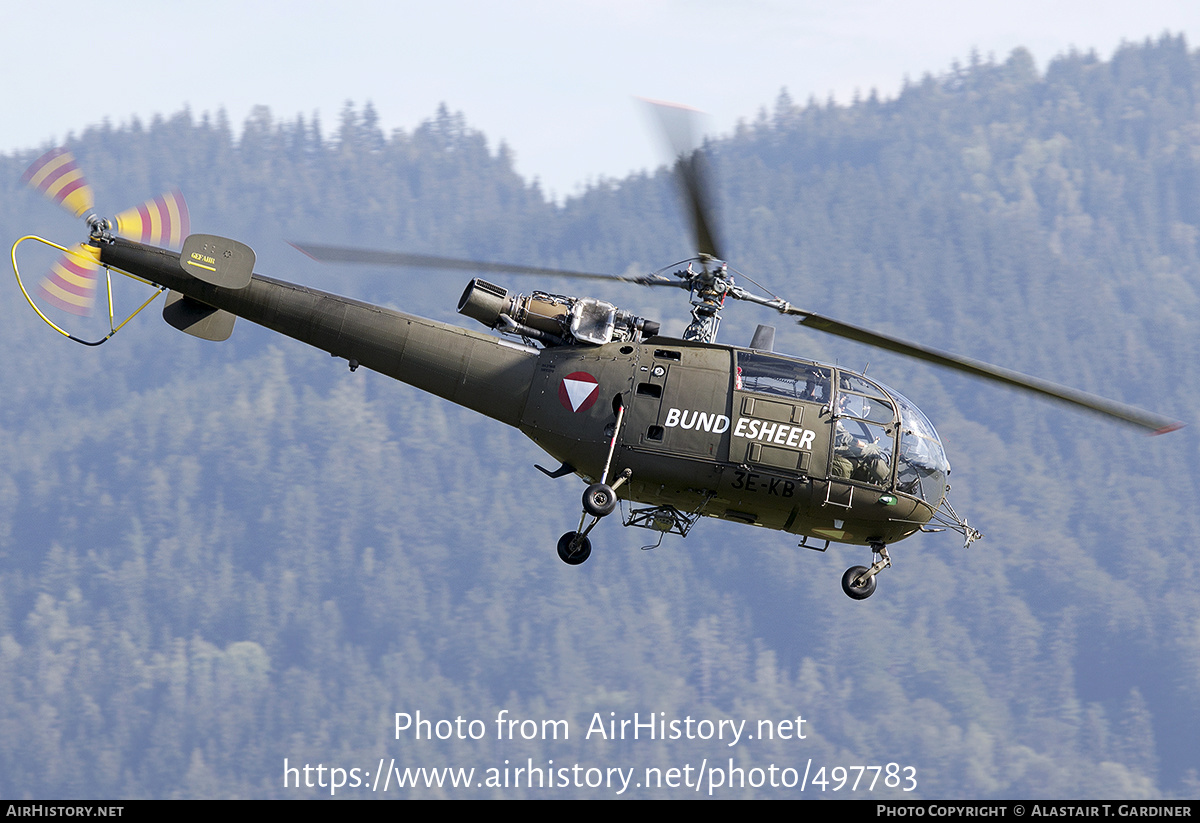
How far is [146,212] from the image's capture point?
79.4ft

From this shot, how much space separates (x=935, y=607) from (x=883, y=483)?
15187 centimetres

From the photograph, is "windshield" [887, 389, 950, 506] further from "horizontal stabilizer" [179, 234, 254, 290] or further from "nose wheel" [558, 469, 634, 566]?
"horizontal stabilizer" [179, 234, 254, 290]

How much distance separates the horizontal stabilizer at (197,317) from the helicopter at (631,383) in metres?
0.03

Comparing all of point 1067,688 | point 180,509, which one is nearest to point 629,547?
point 1067,688

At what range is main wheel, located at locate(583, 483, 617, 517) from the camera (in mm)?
21703

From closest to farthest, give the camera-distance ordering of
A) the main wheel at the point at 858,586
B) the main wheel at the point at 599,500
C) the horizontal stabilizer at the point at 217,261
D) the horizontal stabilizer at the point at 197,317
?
1. the main wheel at the point at 599,500
2. the main wheel at the point at 858,586
3. the horizontal stabilizer at the point at 217,261
4. the horizontal stabilizer at the point at 197,317

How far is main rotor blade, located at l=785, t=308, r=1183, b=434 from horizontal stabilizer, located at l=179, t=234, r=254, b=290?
8.47 metres

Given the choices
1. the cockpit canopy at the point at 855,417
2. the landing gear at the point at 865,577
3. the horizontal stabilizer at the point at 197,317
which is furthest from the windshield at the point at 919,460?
the horizontal stabilizer at the point at 197,317

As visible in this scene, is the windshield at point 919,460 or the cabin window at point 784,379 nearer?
the cabin window at point 784,379

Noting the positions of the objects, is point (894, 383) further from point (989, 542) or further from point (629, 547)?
point (629, 547)

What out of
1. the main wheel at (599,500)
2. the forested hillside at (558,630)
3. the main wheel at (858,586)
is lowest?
the forested hillside at (558,630)

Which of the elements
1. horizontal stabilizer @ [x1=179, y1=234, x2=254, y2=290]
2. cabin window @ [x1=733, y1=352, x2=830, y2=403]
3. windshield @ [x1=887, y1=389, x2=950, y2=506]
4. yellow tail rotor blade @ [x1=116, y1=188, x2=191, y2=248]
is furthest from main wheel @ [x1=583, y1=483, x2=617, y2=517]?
yellow tail rotor blade @ [x1=116, y1=188, x2=191, y2=248]

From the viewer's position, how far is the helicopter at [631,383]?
2234 cm

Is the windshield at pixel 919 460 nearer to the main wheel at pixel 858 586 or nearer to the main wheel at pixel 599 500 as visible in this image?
the main wheel at pixel 858 586
